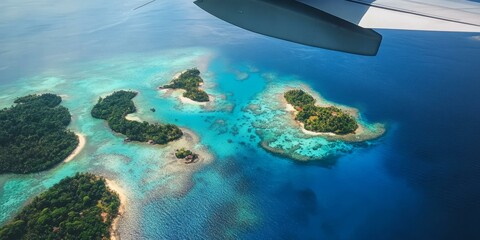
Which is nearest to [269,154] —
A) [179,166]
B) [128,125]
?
[179,166]

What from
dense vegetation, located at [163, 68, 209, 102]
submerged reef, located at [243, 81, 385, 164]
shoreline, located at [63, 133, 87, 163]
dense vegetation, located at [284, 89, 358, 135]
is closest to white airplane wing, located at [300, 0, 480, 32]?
submerged reef, located at [243, 81, 385, 164]

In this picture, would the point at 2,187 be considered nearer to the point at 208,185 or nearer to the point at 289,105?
the point at 208,185

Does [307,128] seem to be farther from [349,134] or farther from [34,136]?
[34,136]

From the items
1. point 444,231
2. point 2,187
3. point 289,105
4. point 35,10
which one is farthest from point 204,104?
point 35,10

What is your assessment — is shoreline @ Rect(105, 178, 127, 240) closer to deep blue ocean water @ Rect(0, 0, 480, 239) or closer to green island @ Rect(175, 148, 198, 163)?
deep blue ocean water @ Rect(0, 0, 480, 239)

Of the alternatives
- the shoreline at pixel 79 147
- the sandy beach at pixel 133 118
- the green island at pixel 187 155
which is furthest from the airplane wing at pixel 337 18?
the sandy beach at pixel 133 118

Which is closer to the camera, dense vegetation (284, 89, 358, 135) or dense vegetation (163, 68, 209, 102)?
dense vegetation (284, 89, 358, 135)
